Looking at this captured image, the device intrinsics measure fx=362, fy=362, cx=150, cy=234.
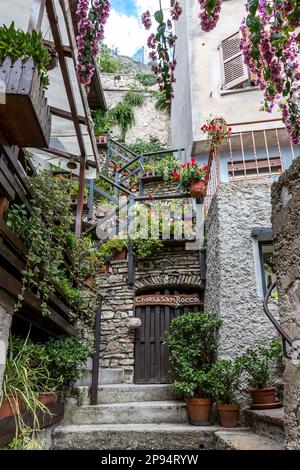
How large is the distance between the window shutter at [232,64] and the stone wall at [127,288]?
3.98 m

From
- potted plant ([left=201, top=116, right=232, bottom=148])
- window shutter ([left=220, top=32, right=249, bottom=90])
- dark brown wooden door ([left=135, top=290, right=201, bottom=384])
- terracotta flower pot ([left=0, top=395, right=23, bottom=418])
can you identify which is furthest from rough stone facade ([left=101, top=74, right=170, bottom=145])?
terracotta flower pot ([left=0, top=395, right=23, bottom=418])

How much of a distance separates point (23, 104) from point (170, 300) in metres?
4.32

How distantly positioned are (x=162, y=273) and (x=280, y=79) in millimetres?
3692

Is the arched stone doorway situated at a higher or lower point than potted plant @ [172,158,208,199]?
lower

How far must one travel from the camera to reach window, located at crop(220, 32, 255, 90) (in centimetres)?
749

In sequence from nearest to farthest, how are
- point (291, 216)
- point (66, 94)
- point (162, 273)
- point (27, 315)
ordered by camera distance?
point (291, 216) → point (27, 315) → point (66, 94) → point (162, 273)

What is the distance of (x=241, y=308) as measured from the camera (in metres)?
4.28

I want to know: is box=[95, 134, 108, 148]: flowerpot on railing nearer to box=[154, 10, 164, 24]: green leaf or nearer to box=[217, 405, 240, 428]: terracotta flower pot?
box=[217, 405, 240, 428]: terracotta flower pot

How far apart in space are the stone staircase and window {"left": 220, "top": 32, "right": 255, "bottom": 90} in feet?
20.1

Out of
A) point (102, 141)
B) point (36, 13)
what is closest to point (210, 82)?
point (102, 141)

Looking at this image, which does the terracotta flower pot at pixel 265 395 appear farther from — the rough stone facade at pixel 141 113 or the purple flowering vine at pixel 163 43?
the rough stone facade at pixel 141 113

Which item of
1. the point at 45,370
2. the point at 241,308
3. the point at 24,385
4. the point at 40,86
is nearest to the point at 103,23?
the point at 40,86

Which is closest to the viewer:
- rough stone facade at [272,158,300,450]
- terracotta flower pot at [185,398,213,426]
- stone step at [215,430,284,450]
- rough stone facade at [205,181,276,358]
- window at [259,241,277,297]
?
rough stone facade at [272,158,300,450]

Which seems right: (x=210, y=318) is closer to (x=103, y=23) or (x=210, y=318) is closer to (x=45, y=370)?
(x=45, y=370)
